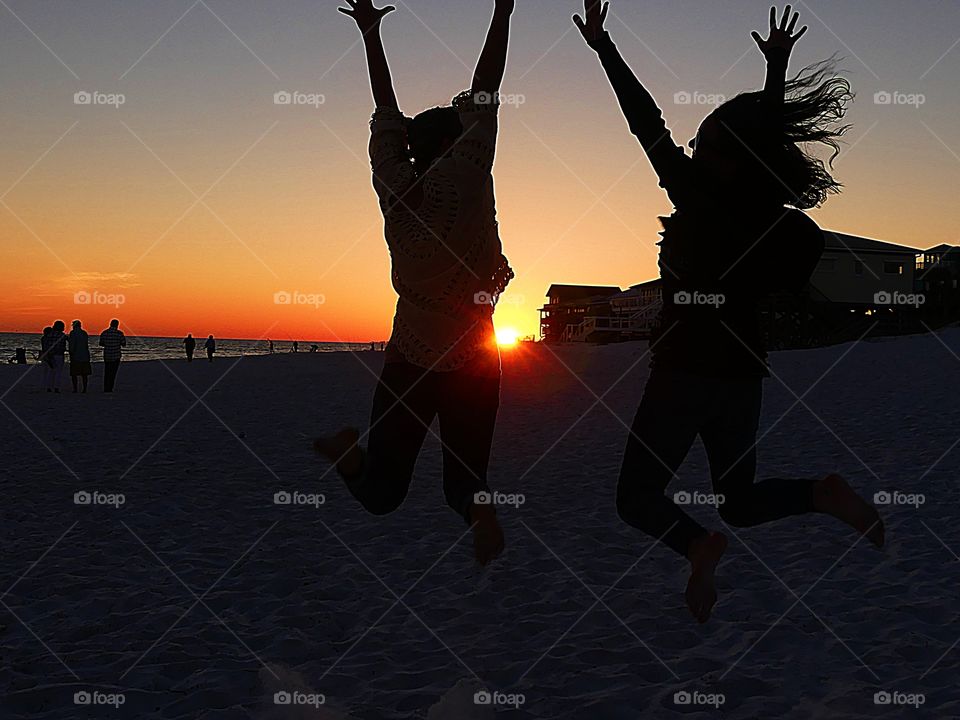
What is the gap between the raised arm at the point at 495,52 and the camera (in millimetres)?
3141

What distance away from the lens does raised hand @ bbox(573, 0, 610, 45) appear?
2957 mm

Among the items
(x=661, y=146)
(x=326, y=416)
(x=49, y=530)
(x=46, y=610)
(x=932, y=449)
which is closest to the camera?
(x=661, y=146)

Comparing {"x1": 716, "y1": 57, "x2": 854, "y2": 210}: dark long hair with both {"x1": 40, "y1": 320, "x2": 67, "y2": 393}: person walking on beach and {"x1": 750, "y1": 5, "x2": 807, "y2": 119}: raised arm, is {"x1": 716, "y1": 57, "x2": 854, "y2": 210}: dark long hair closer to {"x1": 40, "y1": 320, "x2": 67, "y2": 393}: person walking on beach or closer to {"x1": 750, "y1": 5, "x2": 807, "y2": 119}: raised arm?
{"x1": 750, "y1": 5, "x2": 807, "y2": 119}: raised arm

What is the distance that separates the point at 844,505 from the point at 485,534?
1.43 metres

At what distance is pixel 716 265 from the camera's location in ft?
9.61

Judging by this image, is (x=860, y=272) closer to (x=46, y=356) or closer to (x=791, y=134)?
(x=46, y=356)

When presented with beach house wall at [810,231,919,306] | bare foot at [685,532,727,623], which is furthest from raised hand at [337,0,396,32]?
beach house wall at [810,231,919,306]

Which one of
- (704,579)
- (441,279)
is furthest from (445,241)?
(704,579)

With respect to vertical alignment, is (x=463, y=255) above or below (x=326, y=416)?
below

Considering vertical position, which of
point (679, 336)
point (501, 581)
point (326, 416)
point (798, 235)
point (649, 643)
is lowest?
point (649, 643)

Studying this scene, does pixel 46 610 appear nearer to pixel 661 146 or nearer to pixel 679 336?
pixel 679 336

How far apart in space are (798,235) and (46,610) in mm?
4438

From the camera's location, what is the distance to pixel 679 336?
298 centimetres

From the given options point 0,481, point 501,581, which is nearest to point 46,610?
point 501,581
